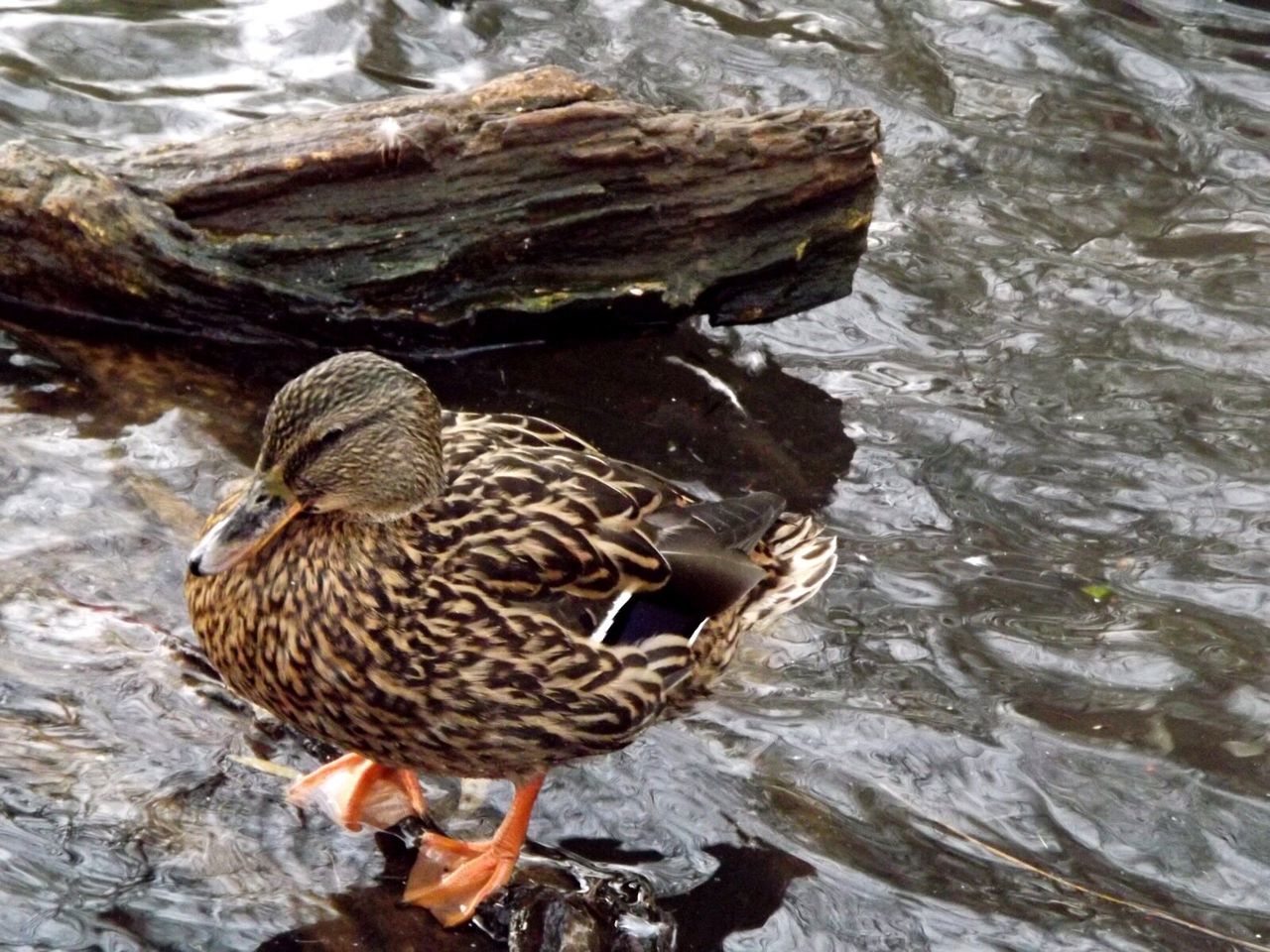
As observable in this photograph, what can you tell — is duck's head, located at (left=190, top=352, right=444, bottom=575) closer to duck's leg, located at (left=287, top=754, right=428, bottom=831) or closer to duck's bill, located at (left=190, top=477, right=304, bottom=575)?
duck's bill, located at (left=190, top=477, right=304, bottom=575)

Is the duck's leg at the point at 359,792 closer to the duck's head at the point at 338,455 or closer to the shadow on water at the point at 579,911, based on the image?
the shadow on water at the point at 579,911

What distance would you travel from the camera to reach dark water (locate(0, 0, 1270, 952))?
436 cm

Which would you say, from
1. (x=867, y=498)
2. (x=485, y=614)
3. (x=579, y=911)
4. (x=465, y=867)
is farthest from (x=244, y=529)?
(x=867, y=498)

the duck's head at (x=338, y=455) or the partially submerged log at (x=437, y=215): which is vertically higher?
the duck's head at (x=338, y=455)

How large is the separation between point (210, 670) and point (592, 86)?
2.64 metres

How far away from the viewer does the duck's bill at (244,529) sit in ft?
13.0

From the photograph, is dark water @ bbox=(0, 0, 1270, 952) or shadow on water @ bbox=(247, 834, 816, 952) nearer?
shadow on water @ bbox=(247, 834, 816, 952)

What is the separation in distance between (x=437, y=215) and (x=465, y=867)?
2.67 metres

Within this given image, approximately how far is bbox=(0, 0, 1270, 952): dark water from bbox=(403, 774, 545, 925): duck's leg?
0.11 meters

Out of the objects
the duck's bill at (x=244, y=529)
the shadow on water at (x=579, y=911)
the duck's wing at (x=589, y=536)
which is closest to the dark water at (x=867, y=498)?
the shadow on water at (x=579, y=911)

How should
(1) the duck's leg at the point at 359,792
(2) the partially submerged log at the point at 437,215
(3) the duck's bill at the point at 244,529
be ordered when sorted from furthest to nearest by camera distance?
(2) the partially submerged log at the point at 437,215 < (1) the duck's leg at the point at 359,792 < (3) the duck's bill at the point at 244,529

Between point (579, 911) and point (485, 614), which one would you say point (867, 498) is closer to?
point (485, 614)

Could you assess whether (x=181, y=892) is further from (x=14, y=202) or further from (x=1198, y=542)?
(x=1198, y=542)

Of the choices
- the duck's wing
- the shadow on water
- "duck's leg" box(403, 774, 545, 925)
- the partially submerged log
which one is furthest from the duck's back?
the partially submerged log
